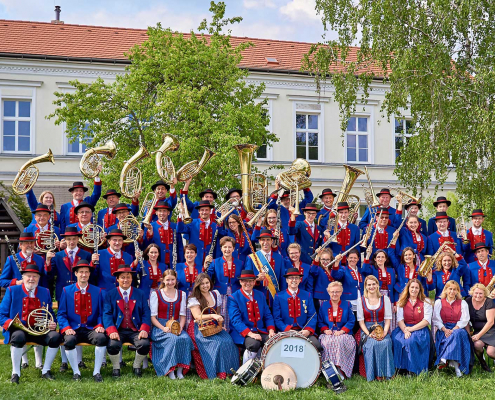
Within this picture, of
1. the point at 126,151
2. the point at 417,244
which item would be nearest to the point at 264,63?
the point at 126,151

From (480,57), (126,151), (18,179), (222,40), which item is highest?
(222,40)

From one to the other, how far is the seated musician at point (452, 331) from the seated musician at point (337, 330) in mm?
1168

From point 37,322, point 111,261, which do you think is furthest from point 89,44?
point 37,322

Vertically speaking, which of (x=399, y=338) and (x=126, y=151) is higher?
(x=126, y=151)

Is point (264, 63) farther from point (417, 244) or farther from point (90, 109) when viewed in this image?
point (417, 244)

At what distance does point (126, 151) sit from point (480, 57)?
8361 mm

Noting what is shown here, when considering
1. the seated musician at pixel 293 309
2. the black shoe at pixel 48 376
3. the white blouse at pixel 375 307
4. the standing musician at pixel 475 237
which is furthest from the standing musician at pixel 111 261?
the standing musician at pixel 475 237

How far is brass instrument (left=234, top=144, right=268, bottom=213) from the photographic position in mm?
11078

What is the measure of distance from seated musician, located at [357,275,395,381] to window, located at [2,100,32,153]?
16114mm

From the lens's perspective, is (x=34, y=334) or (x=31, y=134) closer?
(x=34, y=334)

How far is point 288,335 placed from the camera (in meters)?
8.21

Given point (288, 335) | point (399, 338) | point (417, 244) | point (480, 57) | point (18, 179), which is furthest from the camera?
point (480, 57)

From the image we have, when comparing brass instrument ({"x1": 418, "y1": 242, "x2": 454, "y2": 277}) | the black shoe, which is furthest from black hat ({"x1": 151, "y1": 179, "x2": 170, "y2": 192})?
brass instrument ({"x1": 418, "y1": 242, "x2": 454, "y2": 277})

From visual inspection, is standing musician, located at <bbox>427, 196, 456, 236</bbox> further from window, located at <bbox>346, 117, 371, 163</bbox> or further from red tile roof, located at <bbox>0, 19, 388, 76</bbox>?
window, located at <bbox>346, 117, 371, 163</bbox>
